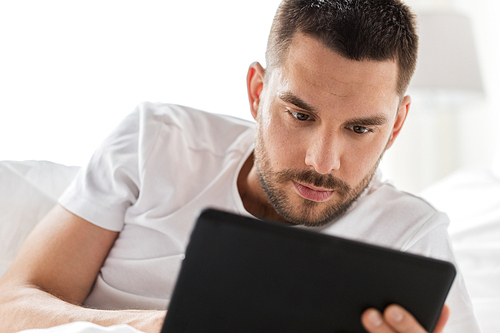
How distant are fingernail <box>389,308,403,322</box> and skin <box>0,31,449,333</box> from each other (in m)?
0.35

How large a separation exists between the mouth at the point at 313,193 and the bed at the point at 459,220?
0.45 metres

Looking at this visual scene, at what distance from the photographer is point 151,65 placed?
171 centimetres

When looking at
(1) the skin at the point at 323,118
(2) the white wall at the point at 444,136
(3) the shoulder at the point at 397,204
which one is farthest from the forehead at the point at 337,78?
(2) the white wall at the point at 444,136

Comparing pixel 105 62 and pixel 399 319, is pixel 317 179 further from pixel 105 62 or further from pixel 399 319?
pixel 105 62

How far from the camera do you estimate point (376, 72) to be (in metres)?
0.78

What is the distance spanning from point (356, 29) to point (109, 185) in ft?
1.95

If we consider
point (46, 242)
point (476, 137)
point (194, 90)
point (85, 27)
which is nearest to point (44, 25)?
point (85, 27)

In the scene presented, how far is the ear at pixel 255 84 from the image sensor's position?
984 millimetres

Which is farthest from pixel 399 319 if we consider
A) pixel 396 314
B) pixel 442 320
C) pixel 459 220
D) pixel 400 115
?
pixel 459 220

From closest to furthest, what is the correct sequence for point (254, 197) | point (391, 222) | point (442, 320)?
point (442, 320) < point (391, 222) < point (254, 197)

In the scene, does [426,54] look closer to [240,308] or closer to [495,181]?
[495,181]

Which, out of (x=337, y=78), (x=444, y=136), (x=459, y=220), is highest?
(x=337, y=78)

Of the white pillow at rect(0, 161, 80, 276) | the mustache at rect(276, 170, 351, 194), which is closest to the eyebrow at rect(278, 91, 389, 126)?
the mustache at rect(276, 170, 351, 194)

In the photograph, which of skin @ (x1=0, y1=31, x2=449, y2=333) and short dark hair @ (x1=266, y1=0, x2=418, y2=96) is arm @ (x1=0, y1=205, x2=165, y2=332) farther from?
short dark hair @ (x1=266, y1=0, x2=418, y2=96)
